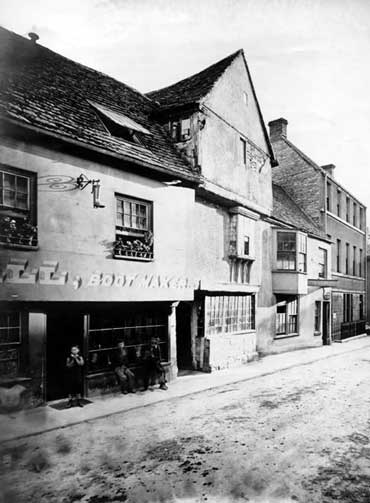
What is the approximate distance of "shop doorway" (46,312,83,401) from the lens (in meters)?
10.1

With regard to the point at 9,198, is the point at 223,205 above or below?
above

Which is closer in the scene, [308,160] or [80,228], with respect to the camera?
[80,228]

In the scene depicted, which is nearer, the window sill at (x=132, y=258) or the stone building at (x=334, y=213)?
the window sill at (x=132, y=258)

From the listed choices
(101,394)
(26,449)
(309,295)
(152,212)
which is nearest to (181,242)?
(152,212)

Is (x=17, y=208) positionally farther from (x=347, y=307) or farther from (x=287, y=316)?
(x=347, y=307)

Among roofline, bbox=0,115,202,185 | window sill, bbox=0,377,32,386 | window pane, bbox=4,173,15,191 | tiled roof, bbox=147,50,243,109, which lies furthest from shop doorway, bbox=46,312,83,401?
tiled roof, bbox=147,50,243,109

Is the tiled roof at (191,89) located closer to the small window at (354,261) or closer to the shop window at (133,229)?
the shop window at (133,229)

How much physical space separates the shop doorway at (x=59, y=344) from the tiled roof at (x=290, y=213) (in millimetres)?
12318

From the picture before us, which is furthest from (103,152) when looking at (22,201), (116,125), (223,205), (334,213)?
(334,213)

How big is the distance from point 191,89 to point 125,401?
11.4 m

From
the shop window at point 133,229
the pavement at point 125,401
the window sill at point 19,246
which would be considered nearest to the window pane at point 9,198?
the window sill at point 19,246

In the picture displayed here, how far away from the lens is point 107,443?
7.33m

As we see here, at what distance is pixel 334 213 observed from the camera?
26.9 metres

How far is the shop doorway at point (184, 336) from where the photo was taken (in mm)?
14422
